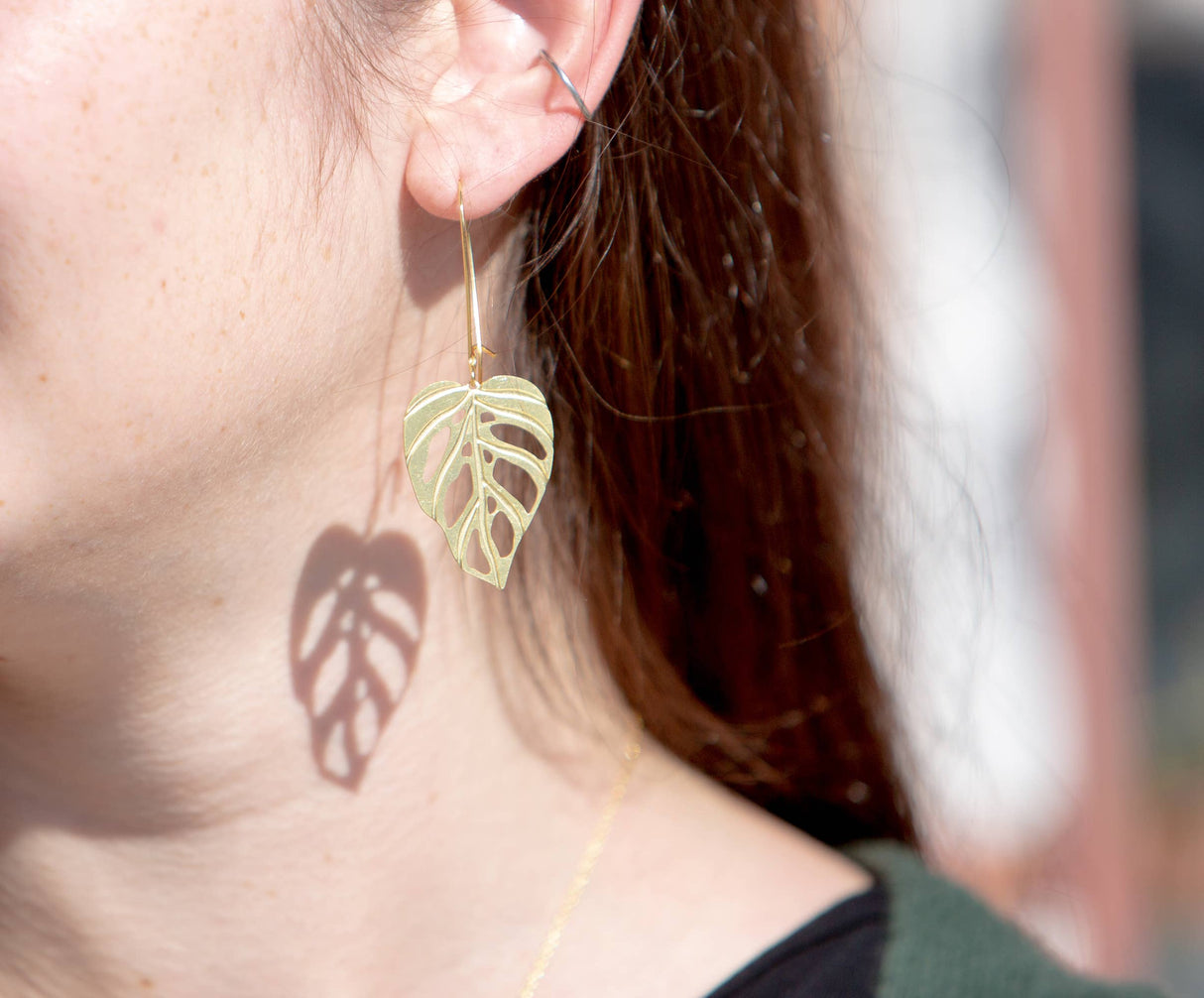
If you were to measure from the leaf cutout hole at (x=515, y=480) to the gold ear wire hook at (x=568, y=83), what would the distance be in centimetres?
35

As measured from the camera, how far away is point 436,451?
3.47 feet

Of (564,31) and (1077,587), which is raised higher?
(564,31)

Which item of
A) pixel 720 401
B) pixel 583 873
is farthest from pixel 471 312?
pixel 583 873

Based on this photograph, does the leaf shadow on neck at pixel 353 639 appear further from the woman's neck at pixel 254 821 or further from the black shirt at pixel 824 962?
the black shirt at pixel 824 962

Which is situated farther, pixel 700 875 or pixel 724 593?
pixel 724 593

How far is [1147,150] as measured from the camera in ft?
9.05

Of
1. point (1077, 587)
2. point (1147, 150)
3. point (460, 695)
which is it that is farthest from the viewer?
point (1147, 150)

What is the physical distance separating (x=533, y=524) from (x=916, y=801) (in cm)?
66

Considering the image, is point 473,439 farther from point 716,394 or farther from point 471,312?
point 716,394

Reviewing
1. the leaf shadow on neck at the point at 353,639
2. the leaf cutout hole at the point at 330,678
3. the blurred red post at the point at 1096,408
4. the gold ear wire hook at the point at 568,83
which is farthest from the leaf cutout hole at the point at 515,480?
the blurred red post at the point at 1096,408

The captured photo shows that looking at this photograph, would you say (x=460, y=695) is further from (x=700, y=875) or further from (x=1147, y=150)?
(x=1147, y=150)

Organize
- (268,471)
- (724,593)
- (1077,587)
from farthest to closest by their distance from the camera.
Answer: (1077,587), (724,593), (268,471)

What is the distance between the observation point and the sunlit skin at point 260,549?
875mm

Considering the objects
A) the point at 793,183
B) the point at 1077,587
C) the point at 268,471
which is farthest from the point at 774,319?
the point at 1077,587
